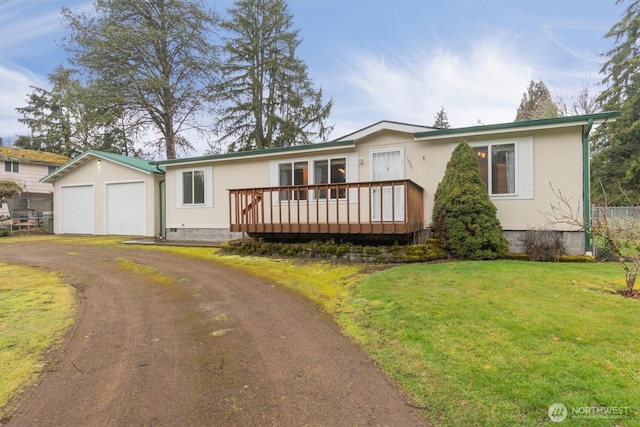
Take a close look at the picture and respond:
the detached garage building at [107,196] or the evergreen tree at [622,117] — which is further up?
the evergreen tree at [622,117]

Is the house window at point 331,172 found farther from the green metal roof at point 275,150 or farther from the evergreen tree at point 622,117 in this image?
the evergreen tree at point 622,117

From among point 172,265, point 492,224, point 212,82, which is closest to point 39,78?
point 212,82

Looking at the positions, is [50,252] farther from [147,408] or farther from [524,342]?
[524,342]

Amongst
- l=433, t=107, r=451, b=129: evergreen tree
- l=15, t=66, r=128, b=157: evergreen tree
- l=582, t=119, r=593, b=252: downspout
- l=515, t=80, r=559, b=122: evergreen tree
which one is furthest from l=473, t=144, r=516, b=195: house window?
l=433, t=107, r=451, b=129: evergreen tree

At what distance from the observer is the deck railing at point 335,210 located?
809 cm

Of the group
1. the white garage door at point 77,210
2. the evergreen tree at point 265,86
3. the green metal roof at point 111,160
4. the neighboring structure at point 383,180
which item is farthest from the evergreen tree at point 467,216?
the white garage door at point 77,210

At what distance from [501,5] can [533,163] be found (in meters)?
10.5

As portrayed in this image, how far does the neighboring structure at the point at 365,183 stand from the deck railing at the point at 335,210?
→ 0.03m

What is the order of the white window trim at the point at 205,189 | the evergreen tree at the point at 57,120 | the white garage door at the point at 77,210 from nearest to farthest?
1. the white window trim at the point at 205,189
2. the white garage door at the point at 77,210
3. the evergreen tree at the point at 57,120

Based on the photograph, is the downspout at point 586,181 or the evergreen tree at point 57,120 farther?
the evergreen tree at point 57,120

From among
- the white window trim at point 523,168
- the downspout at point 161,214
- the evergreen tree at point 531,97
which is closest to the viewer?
the white window trim at point 523,168

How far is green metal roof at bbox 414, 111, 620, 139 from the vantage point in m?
7.45

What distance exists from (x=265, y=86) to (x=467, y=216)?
1891 centimetres

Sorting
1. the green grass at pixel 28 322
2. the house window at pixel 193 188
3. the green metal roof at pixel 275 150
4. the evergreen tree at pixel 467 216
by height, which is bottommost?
the green grass at pixel 28 322
